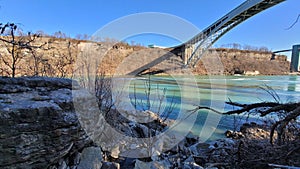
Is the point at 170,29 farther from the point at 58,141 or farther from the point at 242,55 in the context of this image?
the point at 242,55

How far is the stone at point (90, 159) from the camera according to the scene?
160 cm

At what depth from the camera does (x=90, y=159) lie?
167 centimetres

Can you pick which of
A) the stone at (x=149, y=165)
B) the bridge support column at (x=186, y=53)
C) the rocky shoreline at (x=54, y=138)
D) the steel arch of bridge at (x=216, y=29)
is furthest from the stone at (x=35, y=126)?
the bridge support column at (x=186, y=53)

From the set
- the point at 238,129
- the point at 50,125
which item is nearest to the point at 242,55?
the point at 238,129

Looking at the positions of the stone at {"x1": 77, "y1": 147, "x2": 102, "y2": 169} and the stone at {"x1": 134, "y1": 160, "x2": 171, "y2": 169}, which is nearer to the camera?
the stone at {"x1": 77, "y1": 147, "x2": 102, "y2": 169}

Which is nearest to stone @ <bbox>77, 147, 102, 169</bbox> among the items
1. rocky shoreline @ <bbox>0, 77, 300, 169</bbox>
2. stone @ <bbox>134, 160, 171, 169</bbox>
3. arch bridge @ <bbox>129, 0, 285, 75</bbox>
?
rocky shoreline @ <bbox>0, 77, 300, 169</bbox>

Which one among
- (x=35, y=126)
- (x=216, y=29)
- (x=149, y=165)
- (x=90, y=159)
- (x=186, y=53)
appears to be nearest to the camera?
(x=35, y=126)

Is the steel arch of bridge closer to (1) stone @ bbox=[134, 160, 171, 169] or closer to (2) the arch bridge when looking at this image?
(2) the arch bridge

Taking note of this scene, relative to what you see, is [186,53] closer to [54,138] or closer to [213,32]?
[213,32]

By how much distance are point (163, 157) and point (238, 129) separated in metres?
2.42

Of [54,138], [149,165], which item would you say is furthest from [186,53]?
[54,138]

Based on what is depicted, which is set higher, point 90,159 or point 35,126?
point 35,126

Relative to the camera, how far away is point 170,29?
3.54m

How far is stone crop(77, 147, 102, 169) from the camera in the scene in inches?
63.1
